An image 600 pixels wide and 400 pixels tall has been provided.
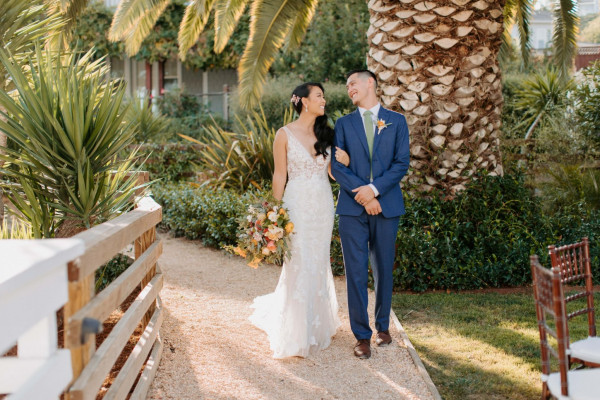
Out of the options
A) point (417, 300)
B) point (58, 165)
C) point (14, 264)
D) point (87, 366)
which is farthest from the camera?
point (417, 300)

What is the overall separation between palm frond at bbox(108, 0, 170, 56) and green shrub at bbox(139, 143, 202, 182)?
10.3ft

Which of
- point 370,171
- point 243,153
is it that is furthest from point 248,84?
point 370,171

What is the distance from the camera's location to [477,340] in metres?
5.05

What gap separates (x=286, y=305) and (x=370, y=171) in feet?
4.00

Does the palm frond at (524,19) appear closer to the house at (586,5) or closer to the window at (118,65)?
the house at (586,5)

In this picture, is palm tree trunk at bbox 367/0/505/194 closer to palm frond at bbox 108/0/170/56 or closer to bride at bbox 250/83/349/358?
bride at bbox 250/83/349/358

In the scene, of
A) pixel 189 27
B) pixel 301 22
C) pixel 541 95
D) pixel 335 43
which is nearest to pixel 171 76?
pixel 335 43

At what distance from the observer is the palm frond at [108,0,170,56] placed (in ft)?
27.6

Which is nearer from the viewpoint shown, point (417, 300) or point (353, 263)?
point (353, 263)

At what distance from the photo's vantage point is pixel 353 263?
470cm

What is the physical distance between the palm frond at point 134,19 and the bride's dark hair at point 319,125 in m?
4.38

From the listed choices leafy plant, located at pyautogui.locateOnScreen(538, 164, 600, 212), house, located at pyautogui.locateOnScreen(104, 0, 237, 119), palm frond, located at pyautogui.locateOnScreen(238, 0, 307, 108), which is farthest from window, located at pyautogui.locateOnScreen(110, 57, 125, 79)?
leafy plant, located at pyautogui.locateOnScreen(538, 164, 600, 212)

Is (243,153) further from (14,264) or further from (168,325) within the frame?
(14,264)

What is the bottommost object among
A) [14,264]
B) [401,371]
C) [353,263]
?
[401,371]
